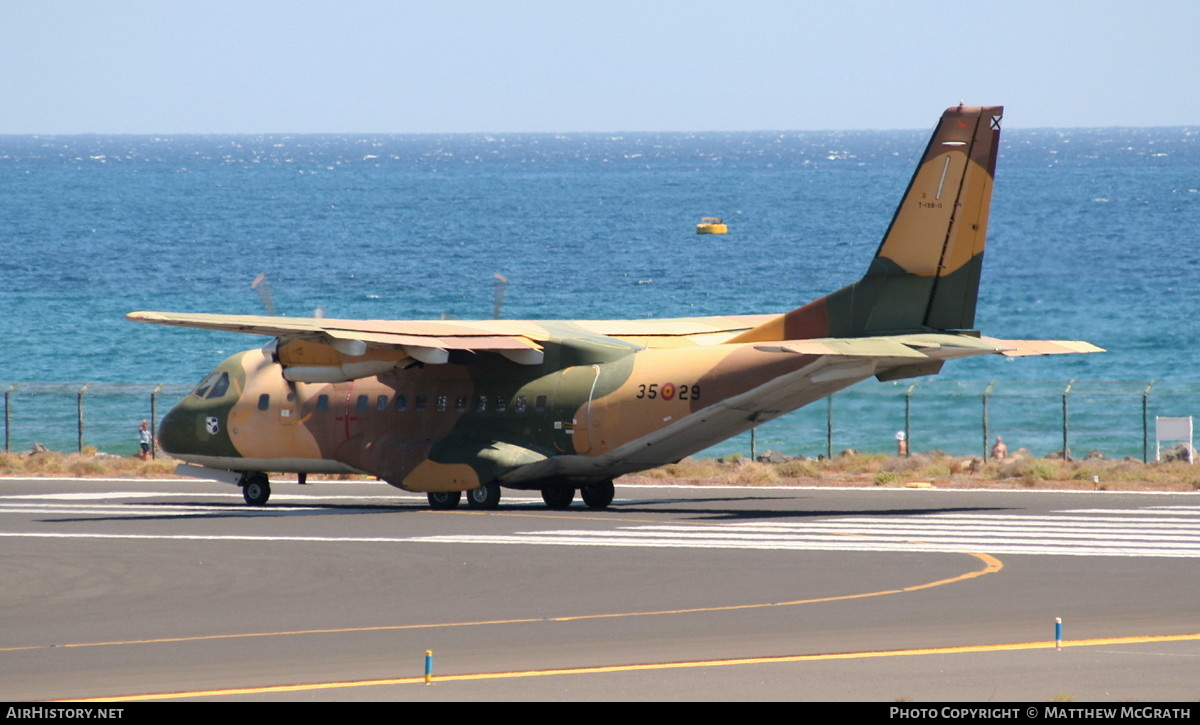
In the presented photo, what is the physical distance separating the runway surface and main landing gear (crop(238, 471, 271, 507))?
184cm

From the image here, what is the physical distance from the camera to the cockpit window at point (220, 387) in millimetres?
30406

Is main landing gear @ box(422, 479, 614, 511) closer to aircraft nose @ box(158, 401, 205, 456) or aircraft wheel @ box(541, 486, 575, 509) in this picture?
aircraft wheel @ box(541, 486, 575, 509)

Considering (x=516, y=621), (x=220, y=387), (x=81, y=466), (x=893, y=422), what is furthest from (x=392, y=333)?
(x=893, y=422)

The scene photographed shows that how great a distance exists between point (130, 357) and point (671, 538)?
5180 centimetres

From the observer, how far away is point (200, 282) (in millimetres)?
95125

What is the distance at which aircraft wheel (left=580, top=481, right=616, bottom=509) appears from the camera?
2814 centimetres

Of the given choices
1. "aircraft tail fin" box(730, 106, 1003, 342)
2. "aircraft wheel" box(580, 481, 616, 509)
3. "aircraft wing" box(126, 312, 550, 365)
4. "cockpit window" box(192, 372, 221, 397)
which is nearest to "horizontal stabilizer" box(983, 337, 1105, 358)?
"aircraft tail fin" box(730, 106, 1003, 342)

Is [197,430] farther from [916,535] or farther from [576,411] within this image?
[916,535]

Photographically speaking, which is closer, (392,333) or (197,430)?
(392,333)

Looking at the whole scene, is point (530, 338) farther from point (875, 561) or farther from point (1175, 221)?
point (1175, 221)

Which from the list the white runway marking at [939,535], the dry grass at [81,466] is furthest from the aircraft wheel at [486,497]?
the dry grass at [81,466]

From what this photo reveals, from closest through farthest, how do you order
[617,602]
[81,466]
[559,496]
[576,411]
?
[617,602]
[576,411]
[559,496]
[81,466]

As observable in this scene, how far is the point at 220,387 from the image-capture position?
30484mm

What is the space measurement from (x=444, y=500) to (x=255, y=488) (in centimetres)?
448
